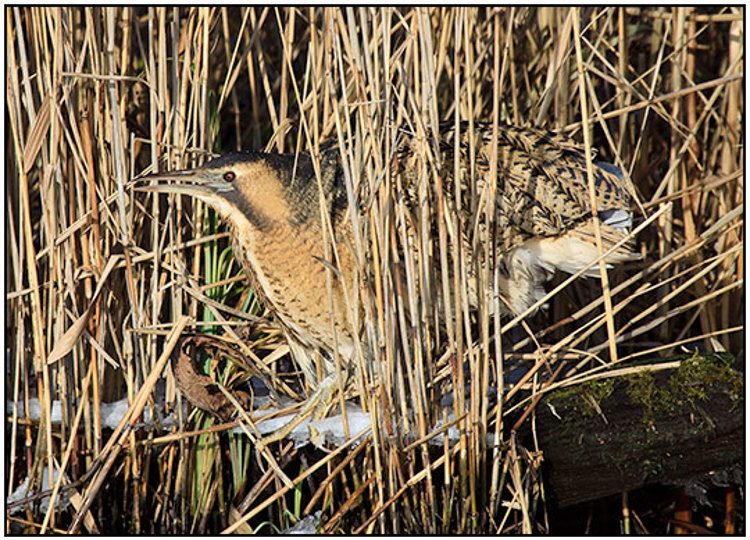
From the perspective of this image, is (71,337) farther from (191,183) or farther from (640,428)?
(640,428)

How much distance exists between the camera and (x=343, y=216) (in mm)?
2148

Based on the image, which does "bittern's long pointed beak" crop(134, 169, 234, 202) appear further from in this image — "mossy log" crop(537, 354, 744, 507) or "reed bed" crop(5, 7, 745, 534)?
"mossy log" crop(537, 354, 744, 507)

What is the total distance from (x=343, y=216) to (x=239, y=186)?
241mm

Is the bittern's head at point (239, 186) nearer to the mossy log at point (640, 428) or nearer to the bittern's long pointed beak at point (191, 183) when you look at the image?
the bittern's long pointed beak at point (191, 183)

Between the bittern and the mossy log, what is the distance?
265mm

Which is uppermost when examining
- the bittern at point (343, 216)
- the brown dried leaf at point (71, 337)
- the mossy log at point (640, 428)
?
A: the bittern at point (343, 216)

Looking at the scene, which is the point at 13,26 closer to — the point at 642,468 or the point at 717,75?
the point at 642,468

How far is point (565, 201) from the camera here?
2.30 meters

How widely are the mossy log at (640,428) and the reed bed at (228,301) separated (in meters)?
0.07

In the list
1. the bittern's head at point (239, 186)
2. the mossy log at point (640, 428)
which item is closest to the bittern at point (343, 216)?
the bittern's head at point (239, 186)

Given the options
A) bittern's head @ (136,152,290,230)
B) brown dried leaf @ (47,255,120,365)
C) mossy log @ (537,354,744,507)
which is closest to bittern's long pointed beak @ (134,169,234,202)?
bittern's head @ (136,152,290,230)

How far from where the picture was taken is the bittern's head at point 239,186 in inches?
79.4

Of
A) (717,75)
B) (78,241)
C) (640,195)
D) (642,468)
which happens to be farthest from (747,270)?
(78,241)

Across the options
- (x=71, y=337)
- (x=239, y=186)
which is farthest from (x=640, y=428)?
(x=71, y=337)
